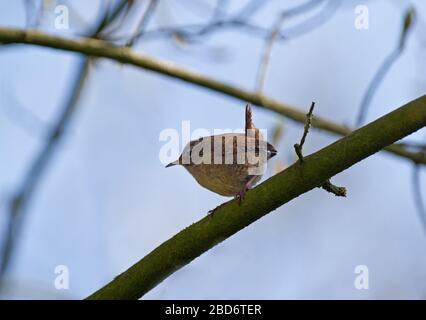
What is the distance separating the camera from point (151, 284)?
6.55 feet

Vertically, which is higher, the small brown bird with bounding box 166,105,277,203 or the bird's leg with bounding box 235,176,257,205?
the small brown bird with bounding box 166,105,277,203

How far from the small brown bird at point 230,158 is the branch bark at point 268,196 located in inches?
7.5

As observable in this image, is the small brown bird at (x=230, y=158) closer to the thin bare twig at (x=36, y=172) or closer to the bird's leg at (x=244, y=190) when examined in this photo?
the bird's leg at (x=244, y=190)

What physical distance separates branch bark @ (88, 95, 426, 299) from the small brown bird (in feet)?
0.62

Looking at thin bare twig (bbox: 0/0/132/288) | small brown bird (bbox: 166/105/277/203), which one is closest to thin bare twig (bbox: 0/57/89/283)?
thin bare twig (bbox: 0/0/132/288)

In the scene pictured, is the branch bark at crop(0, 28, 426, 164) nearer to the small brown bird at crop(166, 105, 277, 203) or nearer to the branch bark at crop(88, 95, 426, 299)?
the small brown bird at crop(166, 105, 277, 203)

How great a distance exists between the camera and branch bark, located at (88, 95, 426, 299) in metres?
1.82

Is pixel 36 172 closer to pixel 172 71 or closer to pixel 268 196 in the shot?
pixel 172 71

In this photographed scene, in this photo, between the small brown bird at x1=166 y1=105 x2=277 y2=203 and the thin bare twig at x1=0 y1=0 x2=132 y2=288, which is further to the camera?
→ the thin bare twig at x1=0 y1=0 x2=132 y2=288

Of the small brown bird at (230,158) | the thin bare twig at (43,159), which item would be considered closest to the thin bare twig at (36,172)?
the thin bare twig at (43,159)
